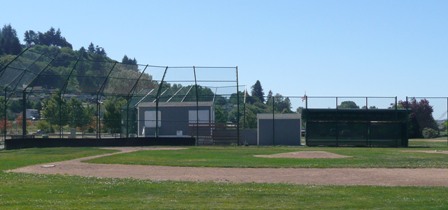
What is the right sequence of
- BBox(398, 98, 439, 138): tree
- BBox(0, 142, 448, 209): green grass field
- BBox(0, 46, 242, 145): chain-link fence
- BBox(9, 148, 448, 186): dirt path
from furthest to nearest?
BBox(398, 98, 439, 138): tree, BBox(0, 46, 242, 145): chain-link fence, BBox(9, 148, 448, 186): dirt path, BBox(0, 142, 448, 209): green grass field

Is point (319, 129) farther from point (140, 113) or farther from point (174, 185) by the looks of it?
point (174, 185)

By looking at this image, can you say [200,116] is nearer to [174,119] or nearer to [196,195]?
[174,119]

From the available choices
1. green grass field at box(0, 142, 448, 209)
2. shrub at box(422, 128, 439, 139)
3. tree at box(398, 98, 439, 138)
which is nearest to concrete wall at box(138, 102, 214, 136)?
tree at box(398, 98, 439, 138)

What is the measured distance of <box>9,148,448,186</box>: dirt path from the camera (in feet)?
73.7

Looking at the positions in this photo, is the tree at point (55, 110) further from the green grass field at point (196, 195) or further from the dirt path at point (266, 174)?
the green grass field at point (196, 195)

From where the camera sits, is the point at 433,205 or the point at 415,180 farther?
the point at 415,180

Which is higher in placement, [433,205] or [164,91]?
[164,91]

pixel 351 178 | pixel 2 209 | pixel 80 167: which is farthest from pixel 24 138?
pixel 2 209

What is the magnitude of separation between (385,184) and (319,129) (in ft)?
106

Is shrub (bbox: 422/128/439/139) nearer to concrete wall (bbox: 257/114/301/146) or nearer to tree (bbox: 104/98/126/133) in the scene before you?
concrete wall (bbox: 257/114/301/146)

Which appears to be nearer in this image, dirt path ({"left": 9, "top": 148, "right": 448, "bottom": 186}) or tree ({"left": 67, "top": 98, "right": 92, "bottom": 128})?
dirt path ({"left": 9, "top": 148, "right": 448, "bottom": 186})

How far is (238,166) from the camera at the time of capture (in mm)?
28938

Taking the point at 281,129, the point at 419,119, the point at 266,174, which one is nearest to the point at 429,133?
the point at 419,119

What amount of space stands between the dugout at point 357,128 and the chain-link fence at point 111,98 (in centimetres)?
570
